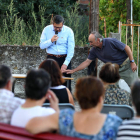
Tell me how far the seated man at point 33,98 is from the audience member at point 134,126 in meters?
0.60

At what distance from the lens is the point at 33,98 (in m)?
2.16

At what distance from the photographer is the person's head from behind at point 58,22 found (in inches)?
202

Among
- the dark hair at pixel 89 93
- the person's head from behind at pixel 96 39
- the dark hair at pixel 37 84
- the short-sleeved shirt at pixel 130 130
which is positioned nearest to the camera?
the short-sleeved shirt at pixel 130 130

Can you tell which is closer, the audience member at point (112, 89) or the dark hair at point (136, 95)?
the dark hair at point (136, 95)

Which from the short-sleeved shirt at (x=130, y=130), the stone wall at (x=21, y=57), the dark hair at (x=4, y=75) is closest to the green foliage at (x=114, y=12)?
the stone wall at (x=21, y=57)

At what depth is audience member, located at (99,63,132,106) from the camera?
324 centimetres

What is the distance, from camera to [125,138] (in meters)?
1.81

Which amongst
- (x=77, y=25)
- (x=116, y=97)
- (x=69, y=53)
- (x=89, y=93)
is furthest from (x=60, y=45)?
(x=89, y=93)

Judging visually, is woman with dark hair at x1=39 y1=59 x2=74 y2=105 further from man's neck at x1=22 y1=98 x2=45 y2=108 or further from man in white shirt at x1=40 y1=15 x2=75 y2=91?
man in white shirt at x1=40 y1=15 x2=75 y2=91

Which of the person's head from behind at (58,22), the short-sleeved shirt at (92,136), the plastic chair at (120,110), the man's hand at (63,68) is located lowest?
the man's hand at (63,68)

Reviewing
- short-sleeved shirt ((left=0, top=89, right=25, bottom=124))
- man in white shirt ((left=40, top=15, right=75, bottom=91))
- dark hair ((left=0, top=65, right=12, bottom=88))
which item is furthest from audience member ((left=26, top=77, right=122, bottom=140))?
man in white shirt ((left=40, top=15, right=75, bottom=91))

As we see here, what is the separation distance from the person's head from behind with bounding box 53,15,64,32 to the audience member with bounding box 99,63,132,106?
84.4 inches

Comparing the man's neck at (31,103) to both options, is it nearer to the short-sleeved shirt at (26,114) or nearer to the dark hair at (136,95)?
the short-sleeved shirt at (26,114)

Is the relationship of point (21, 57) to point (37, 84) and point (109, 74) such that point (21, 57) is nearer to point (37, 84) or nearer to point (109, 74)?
point (109, 74)
